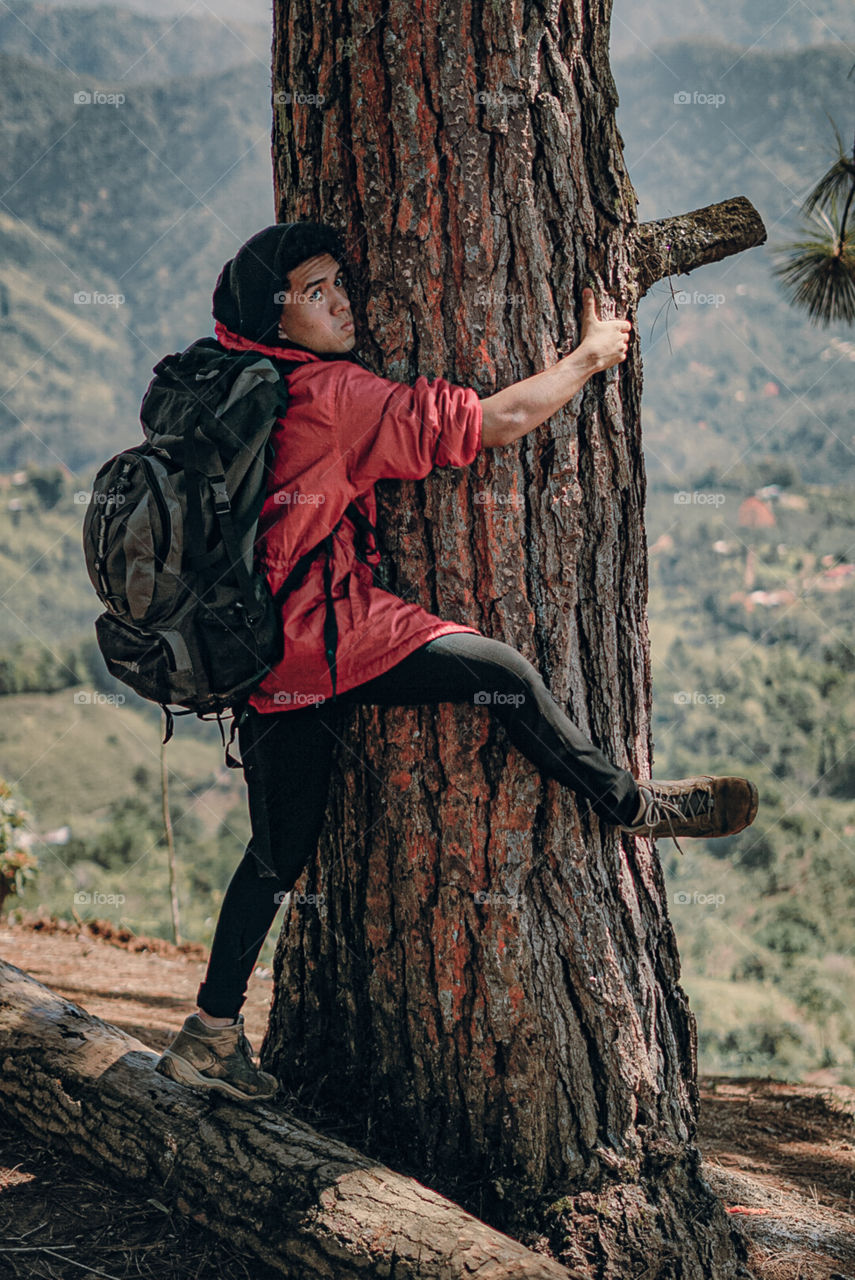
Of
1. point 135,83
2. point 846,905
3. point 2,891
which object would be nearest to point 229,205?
point 135,83

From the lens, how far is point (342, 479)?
6.83 ft

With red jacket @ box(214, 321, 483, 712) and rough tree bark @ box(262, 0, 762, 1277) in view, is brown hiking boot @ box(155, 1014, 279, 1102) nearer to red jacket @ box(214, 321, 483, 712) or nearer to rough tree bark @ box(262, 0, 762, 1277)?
rough tree bark @ box(262, 0, 762, 1277)

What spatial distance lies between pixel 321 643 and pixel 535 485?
1.97 ft

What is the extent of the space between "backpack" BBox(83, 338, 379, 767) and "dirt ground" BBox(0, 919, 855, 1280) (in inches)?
45.1

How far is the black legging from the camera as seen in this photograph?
2086 millimetres

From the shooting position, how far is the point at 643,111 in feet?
170

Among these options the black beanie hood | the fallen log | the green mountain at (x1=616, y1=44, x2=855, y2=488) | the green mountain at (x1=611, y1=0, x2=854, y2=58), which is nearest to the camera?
the fallen log

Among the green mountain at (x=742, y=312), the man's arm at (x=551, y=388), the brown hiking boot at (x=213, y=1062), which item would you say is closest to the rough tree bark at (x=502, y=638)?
the man's arm at (x=551, y=388)

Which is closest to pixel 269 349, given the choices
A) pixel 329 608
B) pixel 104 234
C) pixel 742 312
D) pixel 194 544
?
pixel 194 544

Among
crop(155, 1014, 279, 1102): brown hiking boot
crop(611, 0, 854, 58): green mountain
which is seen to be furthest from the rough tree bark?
crop(611, 0, 854, 58): green mountain

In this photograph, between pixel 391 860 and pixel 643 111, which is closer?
pixel 391 860

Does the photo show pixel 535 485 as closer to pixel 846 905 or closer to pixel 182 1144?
pixel 182 1144

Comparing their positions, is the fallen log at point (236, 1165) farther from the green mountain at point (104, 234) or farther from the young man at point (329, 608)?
the green mountain at point (104, 234)

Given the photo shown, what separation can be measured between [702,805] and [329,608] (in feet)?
3.36
